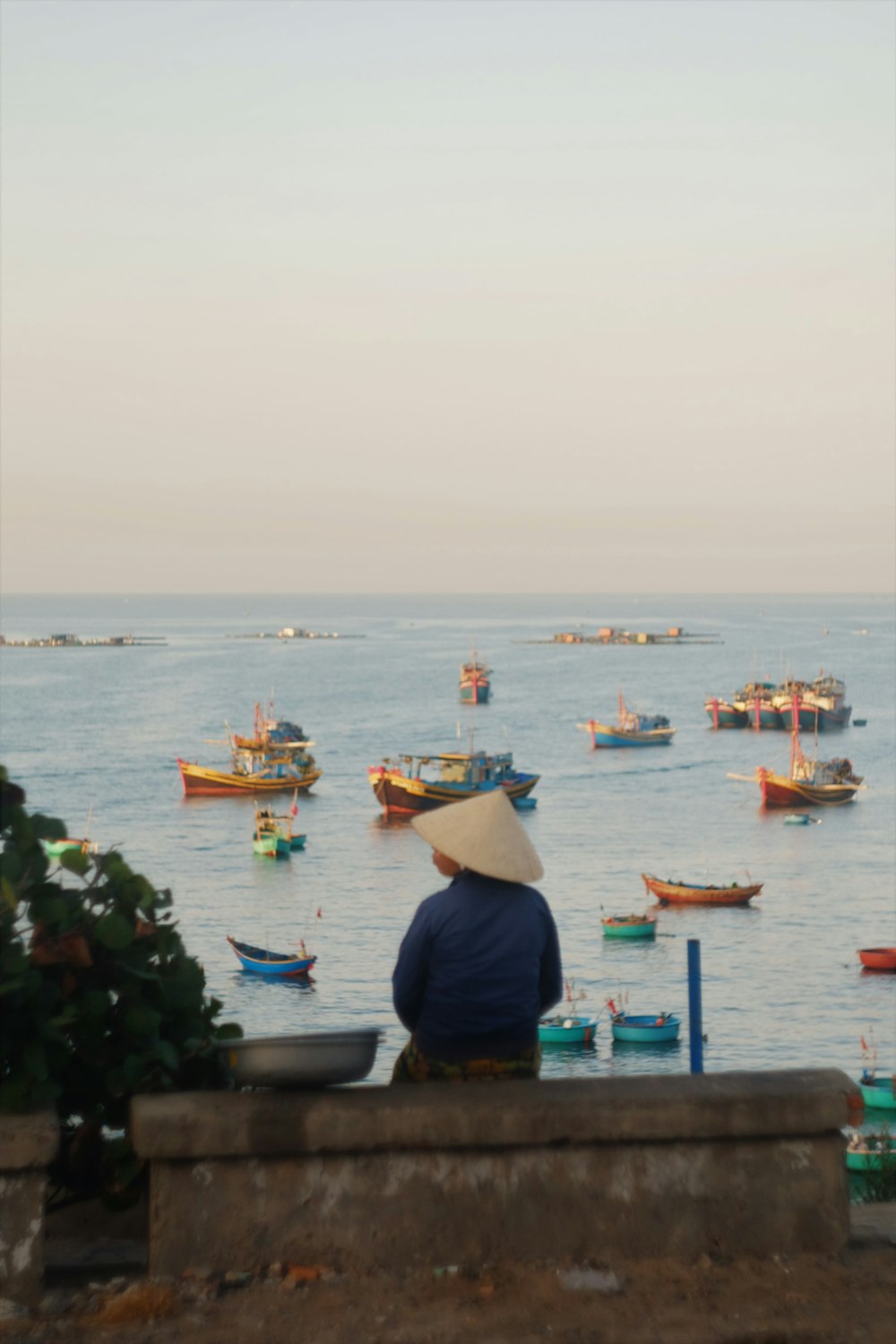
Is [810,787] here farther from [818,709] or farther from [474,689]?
[474,689]

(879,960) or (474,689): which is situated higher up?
(474,689)

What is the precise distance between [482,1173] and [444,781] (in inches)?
2831

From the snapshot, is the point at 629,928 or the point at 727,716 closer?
the point at 629,928

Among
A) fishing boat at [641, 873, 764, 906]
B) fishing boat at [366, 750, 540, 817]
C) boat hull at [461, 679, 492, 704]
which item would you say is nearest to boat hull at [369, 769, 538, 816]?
fishing boat at [366, 750, 540, 817]

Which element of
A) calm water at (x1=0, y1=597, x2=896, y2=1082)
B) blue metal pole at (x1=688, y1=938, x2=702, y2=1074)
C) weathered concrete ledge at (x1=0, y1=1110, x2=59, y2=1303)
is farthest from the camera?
calm water at (x1=0, y1=597, x2=896, y2=1082)

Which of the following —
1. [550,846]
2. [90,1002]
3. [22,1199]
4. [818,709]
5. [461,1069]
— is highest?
[90,1002]

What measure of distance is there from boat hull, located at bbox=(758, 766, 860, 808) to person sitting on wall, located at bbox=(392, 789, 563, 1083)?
7209cm

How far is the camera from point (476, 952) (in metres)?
4.60

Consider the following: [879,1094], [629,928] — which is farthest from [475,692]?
[879,1094]


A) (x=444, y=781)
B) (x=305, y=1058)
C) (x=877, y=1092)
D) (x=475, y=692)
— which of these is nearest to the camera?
(x=305, y=1058)

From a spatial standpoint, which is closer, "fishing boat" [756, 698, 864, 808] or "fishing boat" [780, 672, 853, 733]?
"fishing boat" [756, 698, 864, 808]

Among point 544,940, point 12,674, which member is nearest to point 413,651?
point 12,674

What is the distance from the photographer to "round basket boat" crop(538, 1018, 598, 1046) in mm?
34312

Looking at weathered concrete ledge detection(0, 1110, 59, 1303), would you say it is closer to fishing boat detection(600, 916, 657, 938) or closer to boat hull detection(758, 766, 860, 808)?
fishing boat detection(600, 916, 657, 938)
